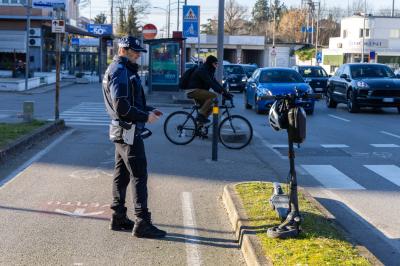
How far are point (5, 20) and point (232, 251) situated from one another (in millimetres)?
44521

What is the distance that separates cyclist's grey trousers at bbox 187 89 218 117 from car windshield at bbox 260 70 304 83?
30.9 feet

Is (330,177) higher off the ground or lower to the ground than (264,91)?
lower

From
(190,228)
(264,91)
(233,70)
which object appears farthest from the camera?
(233,70)

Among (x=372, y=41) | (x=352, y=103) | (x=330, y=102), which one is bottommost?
(x=330, y=102)

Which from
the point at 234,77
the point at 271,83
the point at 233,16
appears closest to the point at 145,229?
Result: the point at 271,83

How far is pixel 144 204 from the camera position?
20.9ft

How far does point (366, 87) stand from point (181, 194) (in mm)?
15030

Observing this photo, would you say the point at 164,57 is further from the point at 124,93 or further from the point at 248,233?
the point at 248,233

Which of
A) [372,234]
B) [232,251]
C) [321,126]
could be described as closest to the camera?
[232,251]

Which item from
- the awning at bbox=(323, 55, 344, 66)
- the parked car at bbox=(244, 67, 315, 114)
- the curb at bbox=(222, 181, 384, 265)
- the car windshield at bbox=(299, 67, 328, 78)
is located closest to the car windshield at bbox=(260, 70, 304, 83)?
the parked car at bbox=(244, 67, 315, 114)

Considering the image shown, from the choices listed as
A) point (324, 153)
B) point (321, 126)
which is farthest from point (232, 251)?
point (321, 126)

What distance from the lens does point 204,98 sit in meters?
12.9

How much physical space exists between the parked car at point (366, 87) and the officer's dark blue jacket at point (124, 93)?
1692 cm

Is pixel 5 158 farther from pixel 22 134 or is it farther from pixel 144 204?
pixel 144 204
